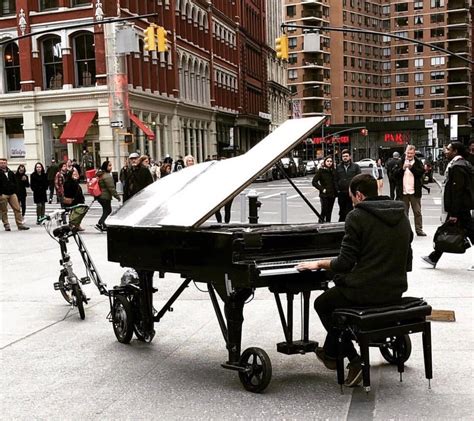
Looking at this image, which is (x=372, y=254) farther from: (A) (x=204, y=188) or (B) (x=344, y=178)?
(B) (x=344, y=178)

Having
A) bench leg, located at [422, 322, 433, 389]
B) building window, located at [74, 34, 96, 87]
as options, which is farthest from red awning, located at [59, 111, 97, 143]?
bench leg, located at [422, 322, 433, 389]

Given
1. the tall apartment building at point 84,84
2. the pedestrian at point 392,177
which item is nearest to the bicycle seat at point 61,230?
the pedestrian at point 392,177

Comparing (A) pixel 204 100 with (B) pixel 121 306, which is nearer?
(B) pixel 121 306

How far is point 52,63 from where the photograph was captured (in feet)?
140

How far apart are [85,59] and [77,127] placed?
4.15 metres

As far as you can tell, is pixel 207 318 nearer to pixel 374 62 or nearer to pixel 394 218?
pixel 394 218

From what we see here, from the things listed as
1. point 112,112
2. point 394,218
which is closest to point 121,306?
point 394,218

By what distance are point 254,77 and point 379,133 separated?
154 ft

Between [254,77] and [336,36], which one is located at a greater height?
[336,36]

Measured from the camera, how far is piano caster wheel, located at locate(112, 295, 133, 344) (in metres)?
7.20

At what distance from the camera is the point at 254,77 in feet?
266

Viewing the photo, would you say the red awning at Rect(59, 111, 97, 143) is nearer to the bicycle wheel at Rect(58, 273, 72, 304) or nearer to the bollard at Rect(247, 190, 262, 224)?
the bollard at Rect(247, 190, 262, 224)

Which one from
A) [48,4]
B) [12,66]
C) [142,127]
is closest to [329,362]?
[142,127]

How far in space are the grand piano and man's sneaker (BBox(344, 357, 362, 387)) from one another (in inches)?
21.6
